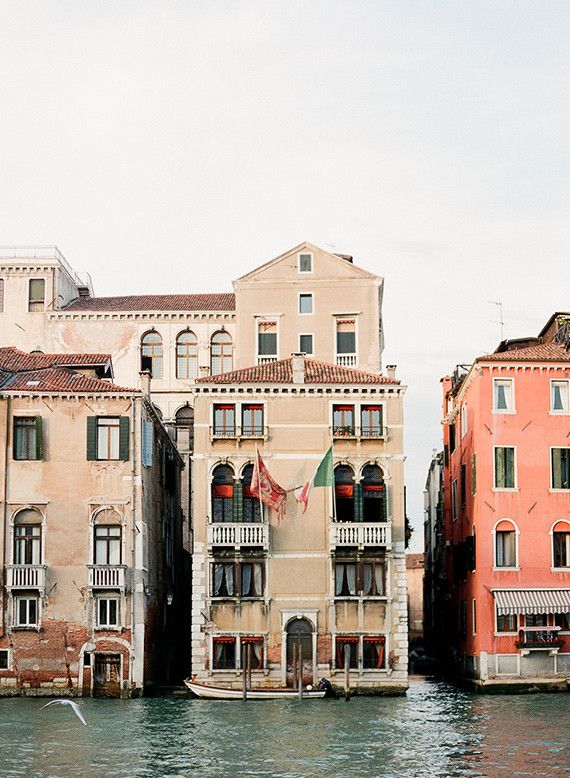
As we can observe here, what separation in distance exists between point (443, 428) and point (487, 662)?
17701 millimetres

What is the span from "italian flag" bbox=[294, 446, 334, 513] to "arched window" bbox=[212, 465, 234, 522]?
2417 millimetres

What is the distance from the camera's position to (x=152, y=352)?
69.1 m

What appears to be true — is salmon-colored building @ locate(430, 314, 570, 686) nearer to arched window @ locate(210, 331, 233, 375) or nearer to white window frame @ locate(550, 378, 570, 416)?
white window frame @ locate(550, 378, 570, 416)

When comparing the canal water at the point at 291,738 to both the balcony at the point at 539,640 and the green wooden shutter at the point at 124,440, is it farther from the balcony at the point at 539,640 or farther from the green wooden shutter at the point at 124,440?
the green wooden shutter at the point at 124,440

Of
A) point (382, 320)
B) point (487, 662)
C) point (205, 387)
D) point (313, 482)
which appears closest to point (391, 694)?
point (487, 662)

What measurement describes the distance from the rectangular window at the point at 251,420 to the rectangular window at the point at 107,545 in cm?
580

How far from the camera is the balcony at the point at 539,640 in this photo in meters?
52.1

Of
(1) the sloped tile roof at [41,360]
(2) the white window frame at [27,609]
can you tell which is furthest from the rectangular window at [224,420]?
(2) the white window frame at [27,609]

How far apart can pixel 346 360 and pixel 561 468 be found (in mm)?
13362

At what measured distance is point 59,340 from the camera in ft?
226

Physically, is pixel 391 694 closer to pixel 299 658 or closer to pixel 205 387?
pixel 299 658

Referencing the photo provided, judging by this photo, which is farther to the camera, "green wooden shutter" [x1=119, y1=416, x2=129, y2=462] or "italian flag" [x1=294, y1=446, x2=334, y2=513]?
"green wooden shutter" [x1=119, y1=416, x2=129, y2=462]

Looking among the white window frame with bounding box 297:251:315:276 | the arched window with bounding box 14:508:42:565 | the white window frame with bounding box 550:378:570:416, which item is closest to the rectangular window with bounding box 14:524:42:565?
the arched window with bounding box 14:508:42:565

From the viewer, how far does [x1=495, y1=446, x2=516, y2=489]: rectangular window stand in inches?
2122
